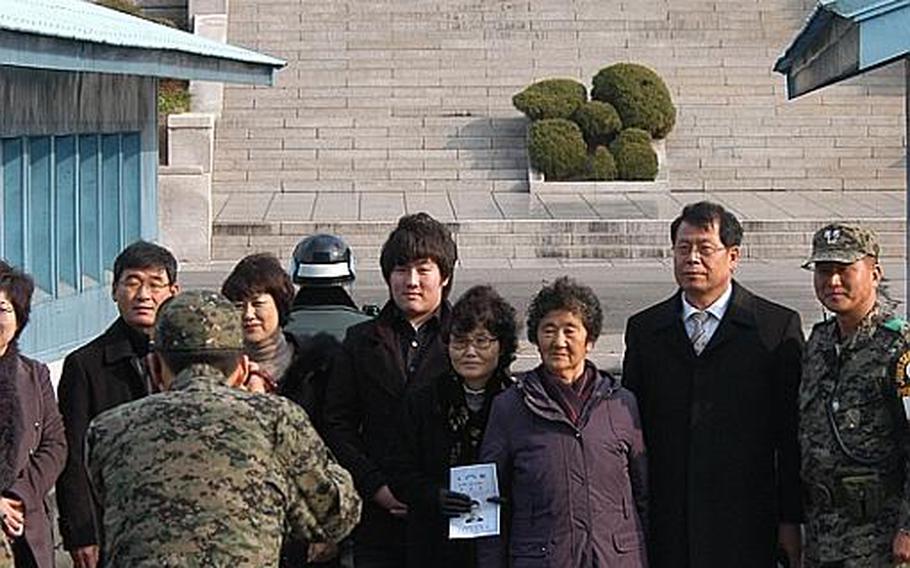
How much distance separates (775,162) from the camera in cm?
2722

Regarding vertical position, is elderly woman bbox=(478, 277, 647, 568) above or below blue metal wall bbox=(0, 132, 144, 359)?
below

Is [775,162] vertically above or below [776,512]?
above

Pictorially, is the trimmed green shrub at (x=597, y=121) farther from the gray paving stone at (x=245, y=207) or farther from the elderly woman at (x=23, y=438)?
the elderly woman at (x=23, y=438)

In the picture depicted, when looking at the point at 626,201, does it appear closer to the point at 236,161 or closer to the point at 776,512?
the point at 236,161

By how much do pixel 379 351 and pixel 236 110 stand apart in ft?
74.4

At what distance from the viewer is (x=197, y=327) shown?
500cm

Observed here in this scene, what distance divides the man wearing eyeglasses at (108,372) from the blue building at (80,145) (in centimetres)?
310

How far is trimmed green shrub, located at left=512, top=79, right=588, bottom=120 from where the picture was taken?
26531 mm

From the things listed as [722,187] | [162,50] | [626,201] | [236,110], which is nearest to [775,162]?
[722,187]

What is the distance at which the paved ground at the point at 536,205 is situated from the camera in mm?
23062

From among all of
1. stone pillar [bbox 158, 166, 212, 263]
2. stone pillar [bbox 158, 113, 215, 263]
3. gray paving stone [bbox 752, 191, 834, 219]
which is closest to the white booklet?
stone pillar [bbox 158, 113, 215, 263]

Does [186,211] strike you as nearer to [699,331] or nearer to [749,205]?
[749,205]

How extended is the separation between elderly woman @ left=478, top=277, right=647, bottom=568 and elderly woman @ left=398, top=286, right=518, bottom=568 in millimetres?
206

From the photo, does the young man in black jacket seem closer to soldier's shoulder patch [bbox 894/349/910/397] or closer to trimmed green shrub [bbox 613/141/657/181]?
soldier's shoulder patch [bbox 894/349/910/397]
